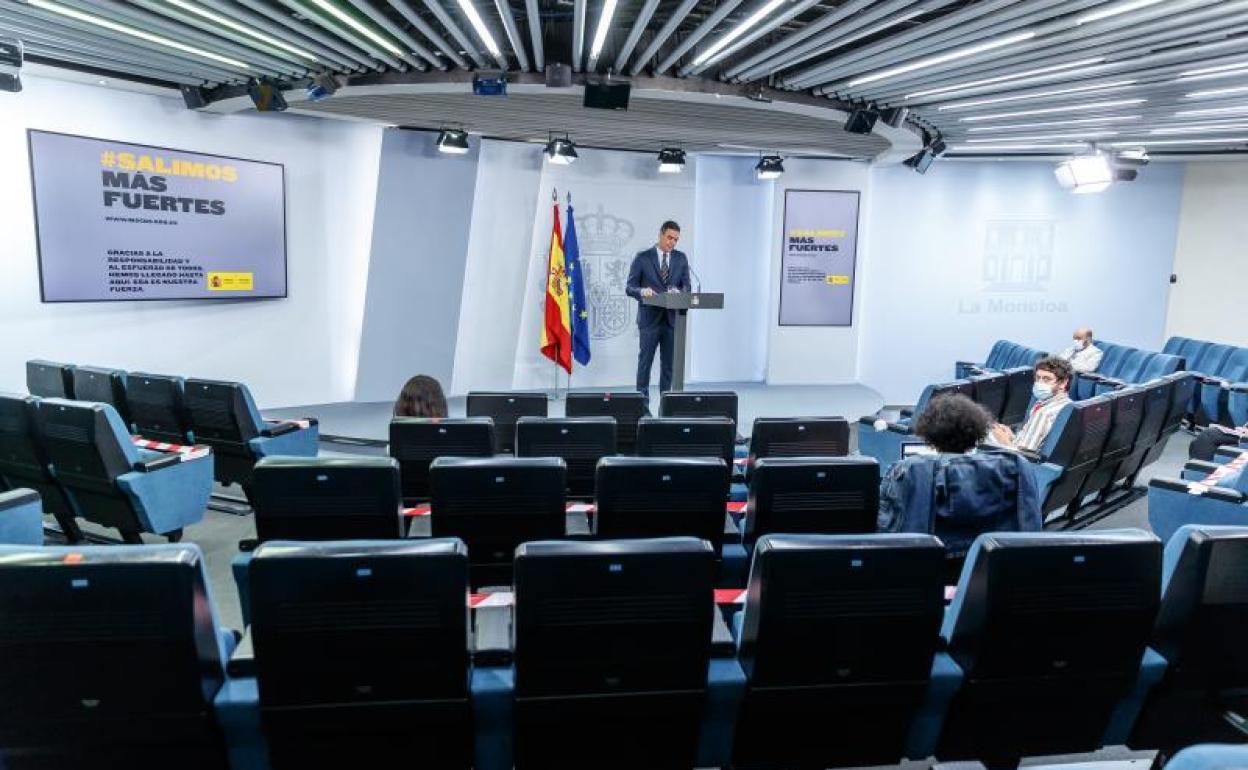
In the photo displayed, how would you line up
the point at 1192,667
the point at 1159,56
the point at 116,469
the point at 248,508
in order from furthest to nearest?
the point at 248,508 < the point at 1159,56 < the point at 116,469 < the point at 1192,667

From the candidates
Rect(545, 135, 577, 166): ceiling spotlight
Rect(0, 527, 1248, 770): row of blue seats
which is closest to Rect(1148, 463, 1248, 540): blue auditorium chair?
Rect(0, 527, 1248, 770): row of blue seats

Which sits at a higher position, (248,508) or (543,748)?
(543,748)

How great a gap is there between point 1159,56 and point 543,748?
5.41 metres

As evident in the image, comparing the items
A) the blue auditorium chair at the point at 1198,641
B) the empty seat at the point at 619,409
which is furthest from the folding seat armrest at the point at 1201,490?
the empty seat at the point at 619,409

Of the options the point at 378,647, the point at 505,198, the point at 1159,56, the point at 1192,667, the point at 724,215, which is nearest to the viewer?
the point at 378,647

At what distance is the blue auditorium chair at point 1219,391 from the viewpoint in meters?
7.62

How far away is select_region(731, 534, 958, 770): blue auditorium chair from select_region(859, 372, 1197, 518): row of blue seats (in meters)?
2.04

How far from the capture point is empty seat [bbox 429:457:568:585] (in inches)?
108

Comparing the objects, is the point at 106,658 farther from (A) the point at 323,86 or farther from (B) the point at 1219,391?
(B) the point at 1219,391

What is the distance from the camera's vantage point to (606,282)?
974 cm

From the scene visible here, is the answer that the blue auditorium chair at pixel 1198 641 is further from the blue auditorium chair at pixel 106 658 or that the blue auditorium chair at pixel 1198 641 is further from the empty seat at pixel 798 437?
the blue auditorium chair at pixel 106 658

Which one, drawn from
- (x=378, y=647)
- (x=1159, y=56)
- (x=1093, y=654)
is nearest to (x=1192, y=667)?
(x=1093, y=654)

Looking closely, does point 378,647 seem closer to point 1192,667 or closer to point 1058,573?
point 1058,573

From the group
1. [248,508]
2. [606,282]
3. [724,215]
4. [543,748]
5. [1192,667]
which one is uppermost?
[724,215]
